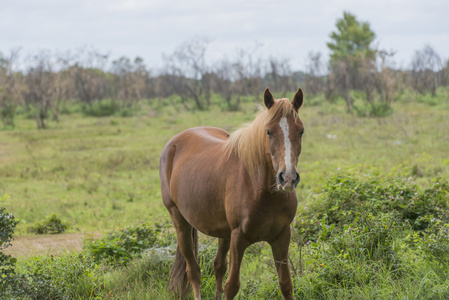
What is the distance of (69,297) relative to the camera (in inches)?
155

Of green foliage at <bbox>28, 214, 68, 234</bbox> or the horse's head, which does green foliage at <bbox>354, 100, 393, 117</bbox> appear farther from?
the horse's head

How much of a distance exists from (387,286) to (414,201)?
7.14 feet

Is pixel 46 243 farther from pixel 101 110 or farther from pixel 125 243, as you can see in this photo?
pixel 101 110

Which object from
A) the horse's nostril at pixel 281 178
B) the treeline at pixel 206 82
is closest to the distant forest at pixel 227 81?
the treeline at pixel 206 82

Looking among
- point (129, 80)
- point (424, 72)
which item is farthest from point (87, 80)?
point (424, 72)

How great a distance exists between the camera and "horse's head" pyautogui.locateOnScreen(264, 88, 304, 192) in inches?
105

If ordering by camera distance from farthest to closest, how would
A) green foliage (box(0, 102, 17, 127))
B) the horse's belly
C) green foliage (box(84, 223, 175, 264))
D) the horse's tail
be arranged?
green foliage (box(0, 102, 17, 127)), green foliage (box(84, 223, 175, 264)), the horse's tail, the horse's belly

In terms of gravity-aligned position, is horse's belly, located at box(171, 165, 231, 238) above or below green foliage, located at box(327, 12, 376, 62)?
below

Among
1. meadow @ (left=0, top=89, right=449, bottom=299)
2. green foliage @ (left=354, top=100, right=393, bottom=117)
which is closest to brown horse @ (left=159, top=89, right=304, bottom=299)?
meadow @ (left=0, top=89, right=449, bottom=299)

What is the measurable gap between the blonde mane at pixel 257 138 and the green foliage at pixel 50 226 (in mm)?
5226

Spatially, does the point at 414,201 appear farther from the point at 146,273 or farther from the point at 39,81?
the point at 39,81

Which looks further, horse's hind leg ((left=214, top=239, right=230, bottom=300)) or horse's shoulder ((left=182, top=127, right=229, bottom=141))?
horse's shoulder ((left=182, top=127, right=229, bottom=141))

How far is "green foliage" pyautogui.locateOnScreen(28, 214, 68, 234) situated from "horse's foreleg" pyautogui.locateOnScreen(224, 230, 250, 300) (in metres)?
4.96

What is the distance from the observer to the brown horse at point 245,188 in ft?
9.38
